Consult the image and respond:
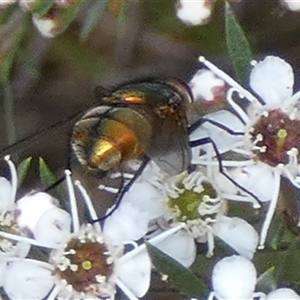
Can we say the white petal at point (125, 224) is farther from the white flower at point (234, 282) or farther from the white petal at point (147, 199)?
the white flower at point (234, 282)

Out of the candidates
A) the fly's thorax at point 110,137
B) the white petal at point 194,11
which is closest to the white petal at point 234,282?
the fly's thorax at point 110,137

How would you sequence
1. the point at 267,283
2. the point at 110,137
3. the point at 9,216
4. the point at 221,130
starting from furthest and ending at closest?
the point at 9,216, the point at 221,130, the point at 267,283, the point at 110,137

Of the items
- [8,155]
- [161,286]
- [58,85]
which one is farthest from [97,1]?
[58,85]

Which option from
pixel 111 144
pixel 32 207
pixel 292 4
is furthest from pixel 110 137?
pixel 292 4

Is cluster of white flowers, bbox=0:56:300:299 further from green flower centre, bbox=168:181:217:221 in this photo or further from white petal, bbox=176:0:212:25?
white petal, bbox=176:0:212:25

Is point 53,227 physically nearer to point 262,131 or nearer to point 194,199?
point 194,199

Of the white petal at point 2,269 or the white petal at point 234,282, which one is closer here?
the white petal at point 234,282
